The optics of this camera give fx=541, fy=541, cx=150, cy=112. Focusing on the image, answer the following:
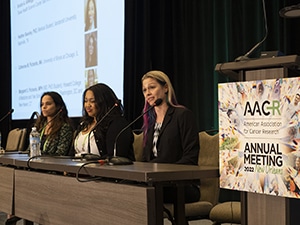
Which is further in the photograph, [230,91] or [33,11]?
[33,11]

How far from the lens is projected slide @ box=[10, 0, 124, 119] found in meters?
4.63

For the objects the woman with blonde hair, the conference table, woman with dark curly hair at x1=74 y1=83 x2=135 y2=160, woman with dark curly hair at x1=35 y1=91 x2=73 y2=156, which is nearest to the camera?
the conference table

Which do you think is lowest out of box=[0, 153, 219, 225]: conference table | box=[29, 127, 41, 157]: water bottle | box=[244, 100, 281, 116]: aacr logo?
box=[0, 153, 219, 225]: conference table

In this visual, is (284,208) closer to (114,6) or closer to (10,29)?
(114,6)

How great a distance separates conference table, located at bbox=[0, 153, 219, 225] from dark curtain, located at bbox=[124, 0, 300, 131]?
1.76 meters

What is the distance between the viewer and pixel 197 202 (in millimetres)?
2561

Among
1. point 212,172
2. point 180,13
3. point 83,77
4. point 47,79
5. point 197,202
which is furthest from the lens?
point 47,79

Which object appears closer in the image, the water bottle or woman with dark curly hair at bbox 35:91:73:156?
the water bottle

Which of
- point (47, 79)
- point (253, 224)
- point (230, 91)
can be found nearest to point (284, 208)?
point (253, 224)

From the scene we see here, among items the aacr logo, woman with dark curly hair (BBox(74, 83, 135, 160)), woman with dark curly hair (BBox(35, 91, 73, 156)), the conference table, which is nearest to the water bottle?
the conference table

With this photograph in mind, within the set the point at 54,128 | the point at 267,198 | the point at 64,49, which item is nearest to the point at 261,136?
the point at 267,198

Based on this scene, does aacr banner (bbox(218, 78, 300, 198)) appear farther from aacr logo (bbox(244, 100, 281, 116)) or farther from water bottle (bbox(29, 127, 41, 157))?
water bottle (bbox(29, 127, 41, 157))

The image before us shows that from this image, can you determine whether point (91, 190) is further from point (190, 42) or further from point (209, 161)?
point (190, 42)

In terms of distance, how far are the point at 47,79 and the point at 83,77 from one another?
27.3 inches
